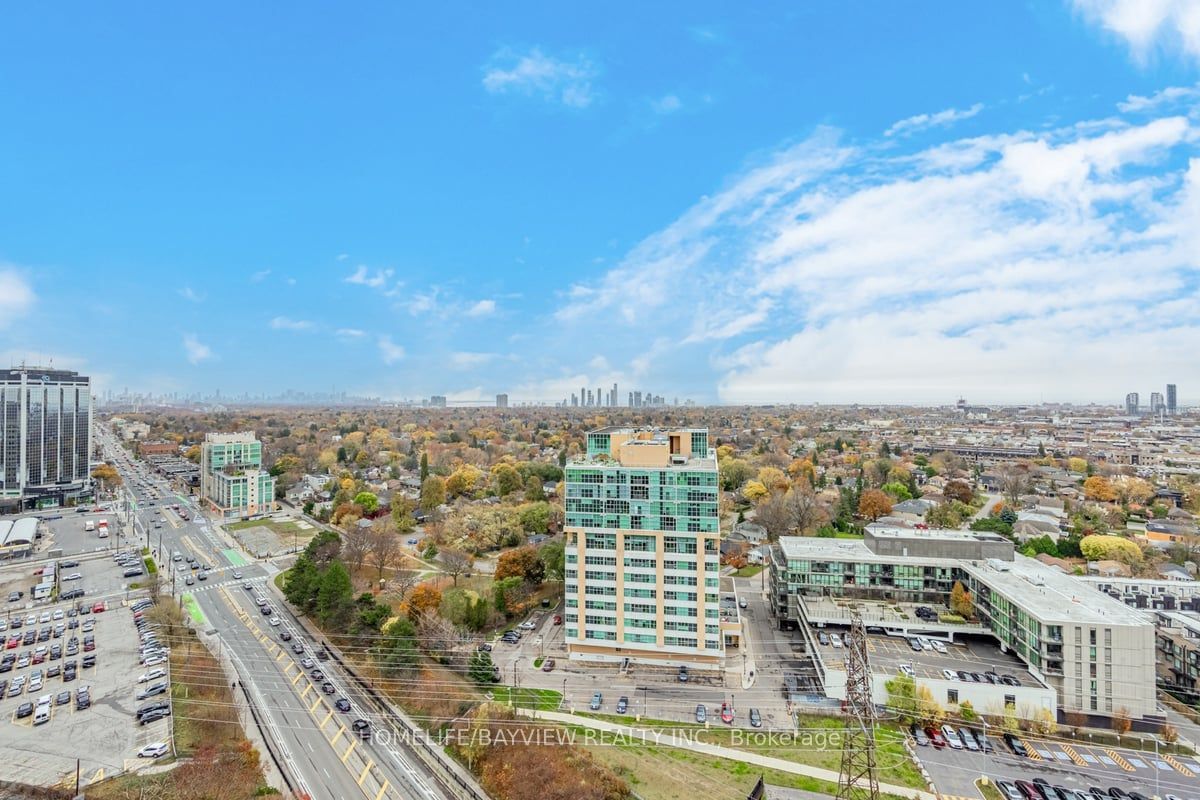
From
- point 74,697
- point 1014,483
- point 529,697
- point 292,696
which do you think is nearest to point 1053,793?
point 529,697

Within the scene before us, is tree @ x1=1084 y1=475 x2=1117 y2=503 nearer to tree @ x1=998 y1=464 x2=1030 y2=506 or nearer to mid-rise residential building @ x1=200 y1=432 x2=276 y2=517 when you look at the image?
tree @ x1=998 y1=464 x2=1030 y2=506

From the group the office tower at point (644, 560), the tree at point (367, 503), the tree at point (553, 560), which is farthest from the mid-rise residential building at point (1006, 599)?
→ the tree at point (367, 503)

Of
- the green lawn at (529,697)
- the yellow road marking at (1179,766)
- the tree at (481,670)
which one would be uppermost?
the tree at (481,670)

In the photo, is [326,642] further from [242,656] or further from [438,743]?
[438,743]

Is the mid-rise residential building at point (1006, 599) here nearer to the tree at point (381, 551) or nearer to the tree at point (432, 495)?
the tree at point (381, 551)

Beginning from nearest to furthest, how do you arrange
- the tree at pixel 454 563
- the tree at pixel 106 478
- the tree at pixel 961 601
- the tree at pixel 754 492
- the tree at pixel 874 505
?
1. the tree at pixel 961 601
2. the tree at pixel 454 563
3. the tree at pixel 874 505
4. the tree at pixel 754 492
5. the tree at pixel 106 478

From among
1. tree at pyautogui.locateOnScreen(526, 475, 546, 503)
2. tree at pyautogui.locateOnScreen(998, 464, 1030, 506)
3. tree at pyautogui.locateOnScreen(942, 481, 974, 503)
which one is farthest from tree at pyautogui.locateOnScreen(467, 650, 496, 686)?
tree at pyautogui.locateOnScreen(998, 464, 1030, 506)
